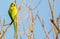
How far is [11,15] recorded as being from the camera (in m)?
2.12

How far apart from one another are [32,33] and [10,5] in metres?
0.62

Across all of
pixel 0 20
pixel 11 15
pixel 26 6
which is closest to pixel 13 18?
pixel 11 15

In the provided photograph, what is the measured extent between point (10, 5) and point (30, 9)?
0.52 metres

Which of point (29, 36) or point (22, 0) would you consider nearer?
point (22, 0)

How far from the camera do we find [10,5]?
2283 millimetres

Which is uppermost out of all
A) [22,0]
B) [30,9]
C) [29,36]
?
[22,0]

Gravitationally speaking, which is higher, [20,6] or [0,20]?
→ [20,6]

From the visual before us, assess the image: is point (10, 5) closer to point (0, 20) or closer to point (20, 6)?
point (0, 20)

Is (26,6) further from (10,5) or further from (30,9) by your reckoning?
(10,5)

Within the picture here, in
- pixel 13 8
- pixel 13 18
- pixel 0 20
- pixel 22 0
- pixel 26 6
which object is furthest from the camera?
pixel 13 8

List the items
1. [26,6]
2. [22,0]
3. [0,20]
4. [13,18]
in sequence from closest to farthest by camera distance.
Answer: [22,0]
[26,6]
[0,20]
[13,18]

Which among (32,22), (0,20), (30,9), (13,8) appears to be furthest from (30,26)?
(13,8)

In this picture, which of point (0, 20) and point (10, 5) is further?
point (10, 5)

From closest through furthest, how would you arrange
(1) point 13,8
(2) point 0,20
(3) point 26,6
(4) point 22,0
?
(4) point 22,0 → (3) point 26,6 → (2) point 0,20 → (1) point 13,8
